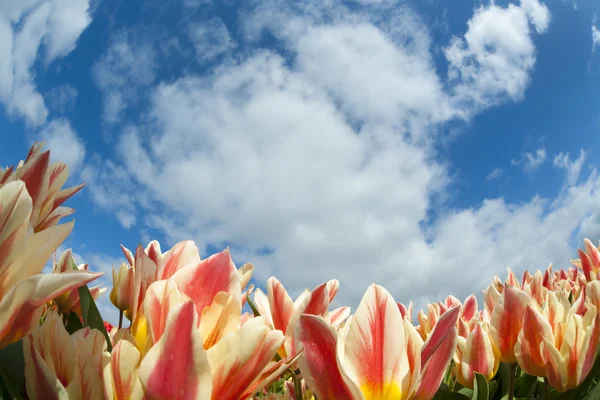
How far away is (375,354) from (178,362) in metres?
0.41

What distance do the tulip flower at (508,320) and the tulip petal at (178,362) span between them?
1.30m

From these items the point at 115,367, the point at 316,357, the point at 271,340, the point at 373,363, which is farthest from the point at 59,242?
the point at 373,363

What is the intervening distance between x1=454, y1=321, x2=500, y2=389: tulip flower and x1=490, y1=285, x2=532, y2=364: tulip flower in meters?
0.04

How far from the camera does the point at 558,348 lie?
1.60 m

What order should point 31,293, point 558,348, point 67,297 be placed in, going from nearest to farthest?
point 31,293, point 67,297, point 558,348

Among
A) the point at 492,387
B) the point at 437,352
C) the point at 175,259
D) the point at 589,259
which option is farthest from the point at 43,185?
the point at 589,259

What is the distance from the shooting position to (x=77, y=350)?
0.80 meters

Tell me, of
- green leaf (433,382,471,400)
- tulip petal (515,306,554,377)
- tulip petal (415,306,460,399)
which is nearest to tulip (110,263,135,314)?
tulip petal (415,306,460,399)

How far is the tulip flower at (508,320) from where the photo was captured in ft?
5.42

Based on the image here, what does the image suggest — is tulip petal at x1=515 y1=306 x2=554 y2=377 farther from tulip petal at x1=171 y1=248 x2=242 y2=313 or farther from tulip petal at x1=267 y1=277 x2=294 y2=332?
tulip petal at x1=171 y1=248 x2=242 y2=313

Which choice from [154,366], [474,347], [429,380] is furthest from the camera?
[474,347]

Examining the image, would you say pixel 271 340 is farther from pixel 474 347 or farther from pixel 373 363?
pixel 474 347

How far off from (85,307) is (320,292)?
59cm

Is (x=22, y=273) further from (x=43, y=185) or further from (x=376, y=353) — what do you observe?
(x=376, y=353)
